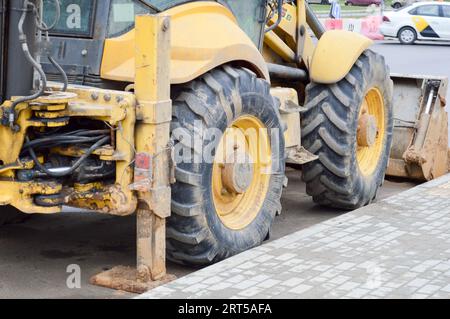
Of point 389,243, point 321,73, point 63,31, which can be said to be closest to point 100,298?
point 63,31

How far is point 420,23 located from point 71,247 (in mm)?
25083

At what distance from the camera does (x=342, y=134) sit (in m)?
7.80

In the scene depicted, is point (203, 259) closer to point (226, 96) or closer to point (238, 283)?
point (238, 283)

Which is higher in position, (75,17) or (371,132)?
(75,17)

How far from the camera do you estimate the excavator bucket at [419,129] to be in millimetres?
9297

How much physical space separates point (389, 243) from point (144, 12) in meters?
2.48

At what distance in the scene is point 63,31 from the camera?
6148 mm

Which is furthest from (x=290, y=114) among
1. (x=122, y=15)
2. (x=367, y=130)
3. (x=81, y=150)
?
(x=81, y=150)

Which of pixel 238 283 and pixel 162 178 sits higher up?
pixel 162 178

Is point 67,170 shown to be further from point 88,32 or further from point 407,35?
point 407,35

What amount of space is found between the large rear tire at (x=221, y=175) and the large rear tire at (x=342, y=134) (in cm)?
114

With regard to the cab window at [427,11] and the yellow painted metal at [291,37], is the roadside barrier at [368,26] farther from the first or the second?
the yellow painted metal at [291,37]

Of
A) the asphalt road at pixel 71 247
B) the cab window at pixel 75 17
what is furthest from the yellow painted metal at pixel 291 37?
the cab window at pixel 75 17

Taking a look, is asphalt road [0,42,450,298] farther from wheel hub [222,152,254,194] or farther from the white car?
the white car
